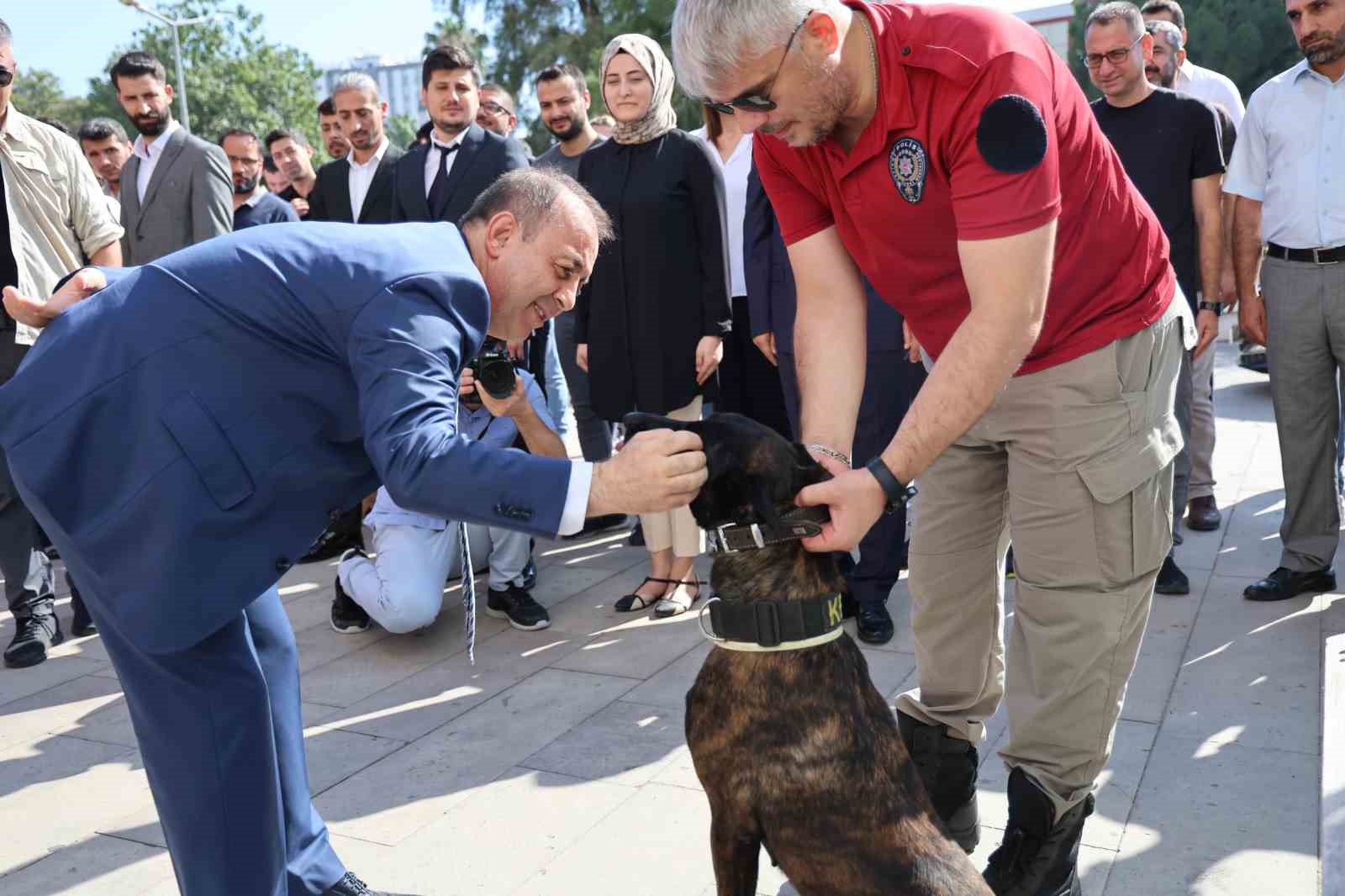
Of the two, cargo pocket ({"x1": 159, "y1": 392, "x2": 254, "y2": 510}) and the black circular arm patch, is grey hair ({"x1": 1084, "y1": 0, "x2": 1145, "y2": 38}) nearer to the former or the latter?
the black circular arm patch

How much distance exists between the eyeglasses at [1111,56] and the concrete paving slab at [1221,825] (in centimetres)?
307

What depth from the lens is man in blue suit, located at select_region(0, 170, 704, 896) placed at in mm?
2002

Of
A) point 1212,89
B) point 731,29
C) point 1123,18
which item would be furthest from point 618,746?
point 1212,89

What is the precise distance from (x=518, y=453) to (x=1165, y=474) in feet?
5.10

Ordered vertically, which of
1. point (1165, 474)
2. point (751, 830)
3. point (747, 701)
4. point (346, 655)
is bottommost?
point (346, 655)

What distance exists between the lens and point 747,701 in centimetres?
233

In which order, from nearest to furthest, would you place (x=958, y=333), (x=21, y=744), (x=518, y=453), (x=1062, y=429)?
(x=518, y=453) → (x=958, y=333) → (x=1062, y=429) → (x=21, y=744)

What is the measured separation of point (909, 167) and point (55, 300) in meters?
1.89

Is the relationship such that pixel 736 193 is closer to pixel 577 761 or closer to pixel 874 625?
pixel 874 625

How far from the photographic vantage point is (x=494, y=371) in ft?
13.1

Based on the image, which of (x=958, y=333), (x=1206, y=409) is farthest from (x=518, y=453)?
(x=1206, y=409)

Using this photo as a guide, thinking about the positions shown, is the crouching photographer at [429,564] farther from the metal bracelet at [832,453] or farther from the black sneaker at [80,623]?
the metal bracelet at [832,453]

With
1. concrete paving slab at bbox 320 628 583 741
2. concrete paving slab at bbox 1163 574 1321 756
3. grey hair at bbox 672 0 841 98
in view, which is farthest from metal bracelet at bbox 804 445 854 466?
concrete paving slab at bbox 320 628 583 741

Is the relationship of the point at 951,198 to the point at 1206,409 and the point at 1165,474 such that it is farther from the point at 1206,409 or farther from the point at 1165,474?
the point at 1206,409
